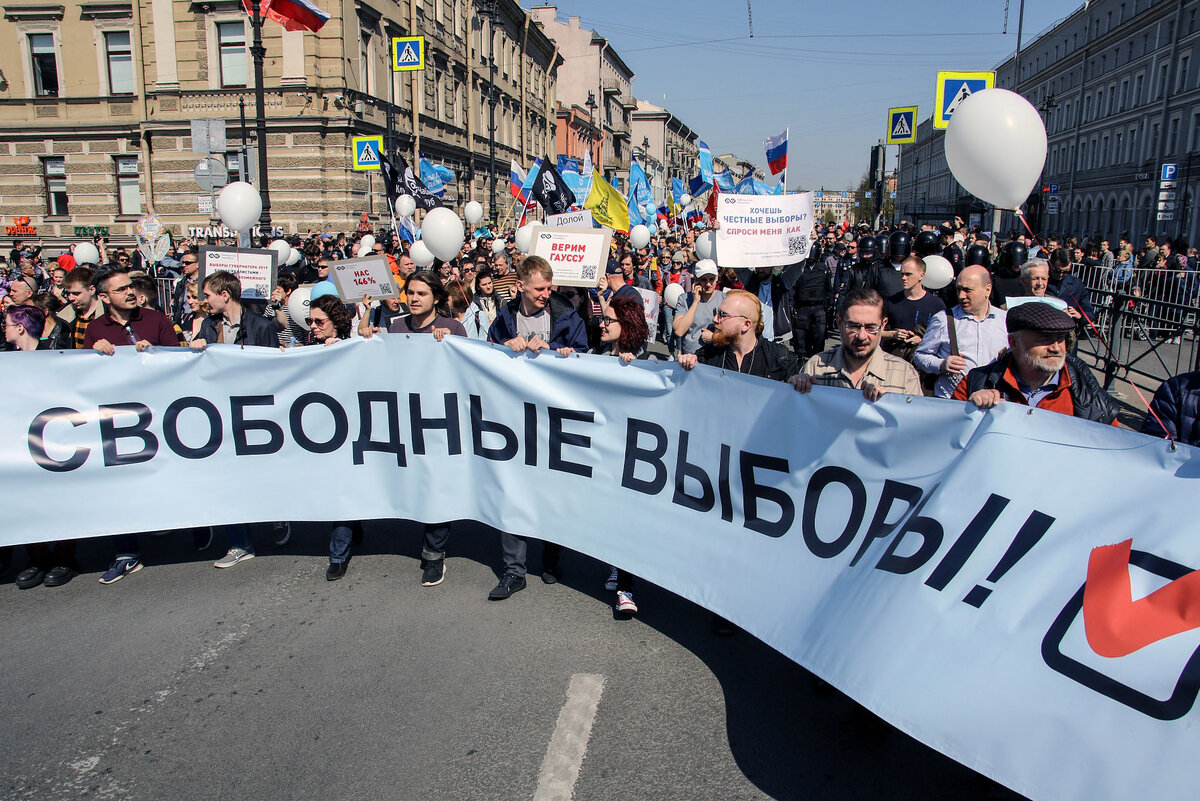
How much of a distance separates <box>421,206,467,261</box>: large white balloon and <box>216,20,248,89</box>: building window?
2341cm

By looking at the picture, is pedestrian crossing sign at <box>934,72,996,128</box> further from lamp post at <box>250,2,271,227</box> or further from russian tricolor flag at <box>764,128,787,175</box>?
lamp post at <box>250,2,271,227</box>

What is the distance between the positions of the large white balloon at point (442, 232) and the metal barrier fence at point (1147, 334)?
20.9 ft

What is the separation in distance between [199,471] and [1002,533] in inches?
162

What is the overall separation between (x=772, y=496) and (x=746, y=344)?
3.16ft

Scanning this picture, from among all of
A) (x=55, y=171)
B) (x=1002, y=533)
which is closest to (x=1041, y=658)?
(x=1002, y=533)

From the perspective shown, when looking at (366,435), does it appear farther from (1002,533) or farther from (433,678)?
(1002,533)

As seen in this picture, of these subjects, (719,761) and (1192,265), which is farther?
(1192,265)

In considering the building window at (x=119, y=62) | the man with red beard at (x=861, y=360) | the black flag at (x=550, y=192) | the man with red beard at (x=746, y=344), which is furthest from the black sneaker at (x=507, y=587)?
the building window at (x=119, y=62)

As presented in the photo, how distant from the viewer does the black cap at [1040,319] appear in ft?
10.6

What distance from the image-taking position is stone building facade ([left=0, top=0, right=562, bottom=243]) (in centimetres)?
2741

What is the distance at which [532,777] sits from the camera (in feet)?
10.1

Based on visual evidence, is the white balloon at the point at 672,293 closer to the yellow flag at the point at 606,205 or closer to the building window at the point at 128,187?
the yellow flag at the point at 606,205

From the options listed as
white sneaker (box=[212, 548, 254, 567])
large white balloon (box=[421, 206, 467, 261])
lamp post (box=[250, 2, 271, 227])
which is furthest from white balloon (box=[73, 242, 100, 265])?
white sneaker (box=[212, 548, 254, 567])

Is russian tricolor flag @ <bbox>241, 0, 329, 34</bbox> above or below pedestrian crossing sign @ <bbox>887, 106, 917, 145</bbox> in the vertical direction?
above
